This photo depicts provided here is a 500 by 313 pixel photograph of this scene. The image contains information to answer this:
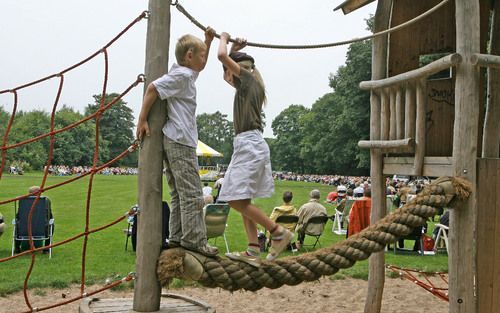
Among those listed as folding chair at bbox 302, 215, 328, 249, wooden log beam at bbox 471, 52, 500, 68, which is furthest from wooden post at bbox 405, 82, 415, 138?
folding chair at bbox 302, 215, 328, 249

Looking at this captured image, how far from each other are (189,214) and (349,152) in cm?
4218

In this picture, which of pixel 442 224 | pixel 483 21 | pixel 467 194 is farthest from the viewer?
pixel 442 224

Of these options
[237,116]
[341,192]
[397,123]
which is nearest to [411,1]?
[397,123]

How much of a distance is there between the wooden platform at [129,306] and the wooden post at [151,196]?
13 cm

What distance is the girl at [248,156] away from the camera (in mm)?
3715

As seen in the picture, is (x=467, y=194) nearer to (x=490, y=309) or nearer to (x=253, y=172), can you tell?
(x=490, y=309)

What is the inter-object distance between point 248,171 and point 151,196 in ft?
2.22

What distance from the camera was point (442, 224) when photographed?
10.4 m

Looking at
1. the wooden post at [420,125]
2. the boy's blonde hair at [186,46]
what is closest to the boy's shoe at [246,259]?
the boy's blonde hair at [186,46]

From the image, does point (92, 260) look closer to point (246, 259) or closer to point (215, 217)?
point (215, 217)

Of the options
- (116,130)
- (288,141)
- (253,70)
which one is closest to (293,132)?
(288,141)

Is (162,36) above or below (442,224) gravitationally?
above

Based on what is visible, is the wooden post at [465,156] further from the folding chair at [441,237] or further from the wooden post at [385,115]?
the folding chair at [441,237]

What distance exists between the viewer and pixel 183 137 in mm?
3531
